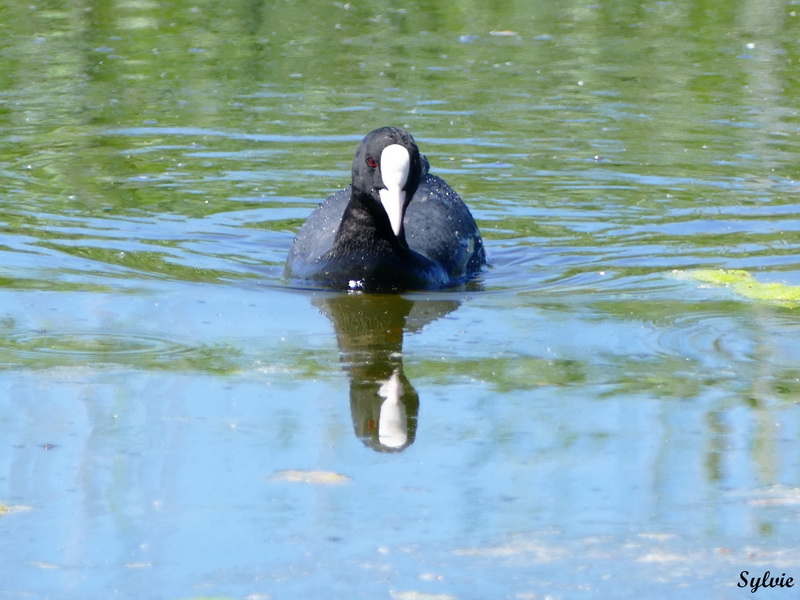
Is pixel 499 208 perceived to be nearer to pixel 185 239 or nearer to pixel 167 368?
pixel 185 239

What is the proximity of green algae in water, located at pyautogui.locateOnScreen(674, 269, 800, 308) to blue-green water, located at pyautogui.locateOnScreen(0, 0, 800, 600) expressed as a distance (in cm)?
11

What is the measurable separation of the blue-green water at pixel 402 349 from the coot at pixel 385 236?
157 mm

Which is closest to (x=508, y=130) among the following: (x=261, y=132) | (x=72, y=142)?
(x=261, y=132)

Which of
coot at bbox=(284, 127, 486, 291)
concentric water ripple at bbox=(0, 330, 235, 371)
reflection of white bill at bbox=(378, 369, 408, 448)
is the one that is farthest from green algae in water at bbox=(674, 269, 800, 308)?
concentric water ripple at bbox=(0, 330, 235, 371)

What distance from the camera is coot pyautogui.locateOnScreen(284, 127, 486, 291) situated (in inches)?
235

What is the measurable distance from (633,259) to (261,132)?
3676 mm

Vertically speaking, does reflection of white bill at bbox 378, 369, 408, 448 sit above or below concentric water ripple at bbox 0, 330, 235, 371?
above

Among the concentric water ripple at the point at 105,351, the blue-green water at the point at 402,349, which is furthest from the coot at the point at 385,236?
the concentric water ripple at the point at 105,351

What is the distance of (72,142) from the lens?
9289 millimetres

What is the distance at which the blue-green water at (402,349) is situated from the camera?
3.27 metres
